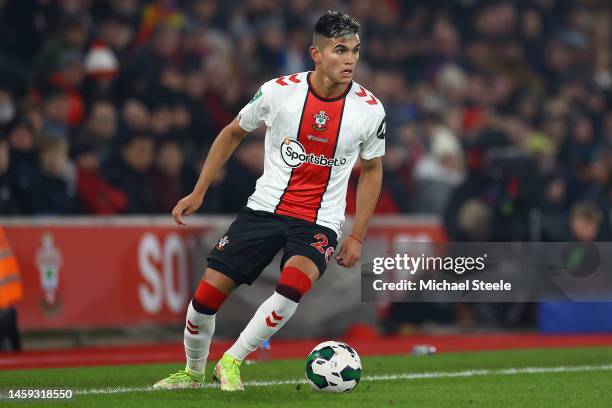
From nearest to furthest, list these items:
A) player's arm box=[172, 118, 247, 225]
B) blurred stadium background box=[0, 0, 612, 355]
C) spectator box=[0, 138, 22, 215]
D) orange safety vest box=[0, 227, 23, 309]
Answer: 1. player's arm box=[172, 118, 247, 225]
2. orange safety vest box=[0, 227, 23, 309]
3. spectator box=[0, 138, 22, 215]
4. blurred stadium background box=[0, 0, 612, 355]

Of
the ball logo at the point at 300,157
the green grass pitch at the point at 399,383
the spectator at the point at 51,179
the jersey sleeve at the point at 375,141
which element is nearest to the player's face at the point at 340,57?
the jersey sleeve at the point at 375,141

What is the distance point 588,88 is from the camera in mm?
21281

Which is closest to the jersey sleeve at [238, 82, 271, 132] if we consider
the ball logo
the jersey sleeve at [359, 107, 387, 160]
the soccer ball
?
the ball logo

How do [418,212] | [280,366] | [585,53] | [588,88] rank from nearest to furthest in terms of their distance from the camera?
[280,366]
[418,212]
[588,88]
[585,53]

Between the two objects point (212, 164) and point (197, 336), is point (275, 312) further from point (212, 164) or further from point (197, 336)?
point (212, 164)

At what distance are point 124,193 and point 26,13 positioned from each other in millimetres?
2732

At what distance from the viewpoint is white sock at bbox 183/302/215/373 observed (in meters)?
8.07

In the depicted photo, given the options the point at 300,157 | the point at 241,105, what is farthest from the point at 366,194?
the point at 241,105

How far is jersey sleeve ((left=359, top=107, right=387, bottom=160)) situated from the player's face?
0.37 meters

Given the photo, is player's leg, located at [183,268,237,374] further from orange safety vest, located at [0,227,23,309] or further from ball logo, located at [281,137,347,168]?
orange safety vest, located at [0,227,23,309]

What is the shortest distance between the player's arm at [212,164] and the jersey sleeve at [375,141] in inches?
31.6

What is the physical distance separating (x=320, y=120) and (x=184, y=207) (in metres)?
1.03

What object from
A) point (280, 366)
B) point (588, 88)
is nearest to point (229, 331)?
point (280, 366)

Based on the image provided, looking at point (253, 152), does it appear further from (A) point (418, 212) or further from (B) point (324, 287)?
(A) point (418, 212)
